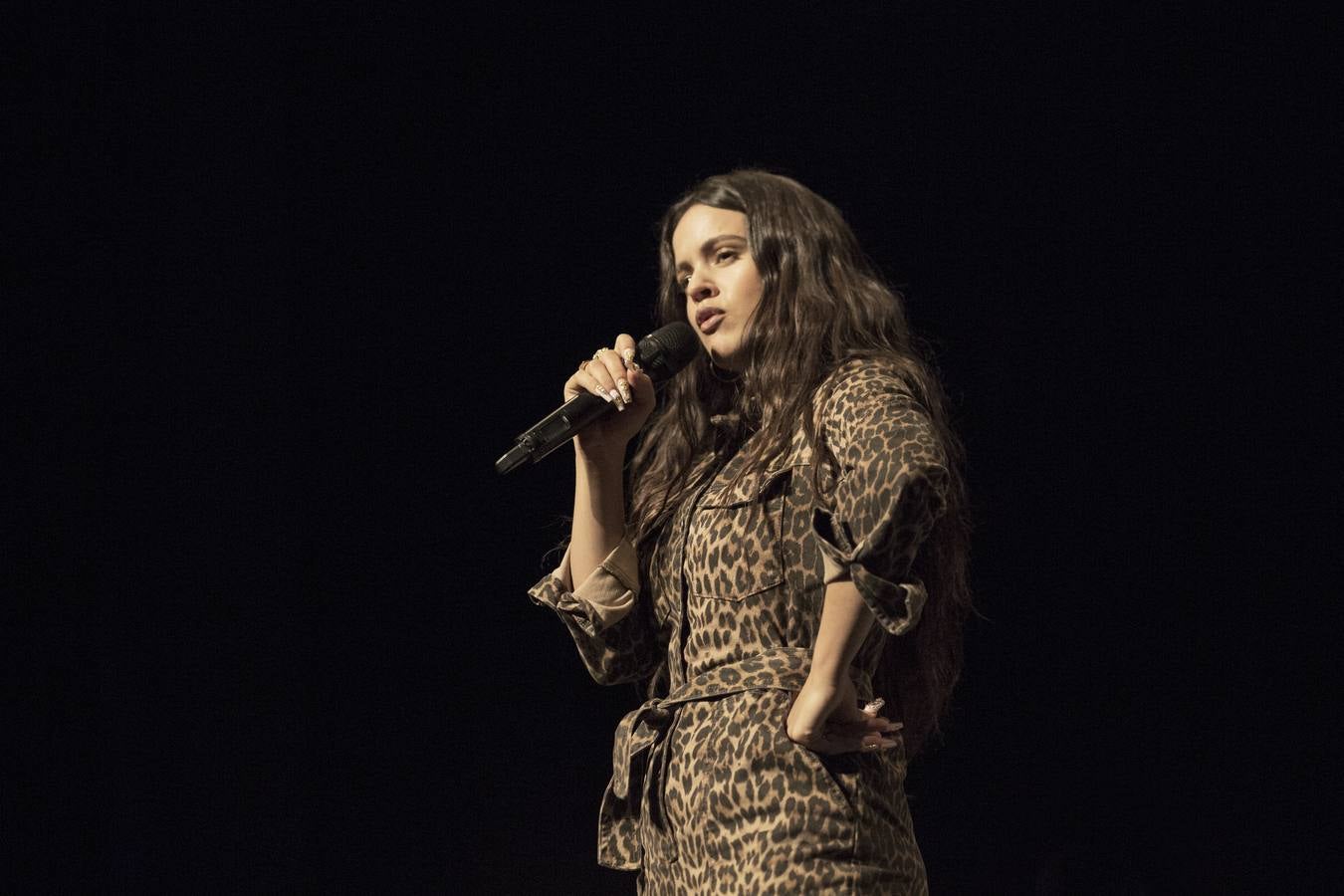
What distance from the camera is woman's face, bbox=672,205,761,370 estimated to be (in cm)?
183

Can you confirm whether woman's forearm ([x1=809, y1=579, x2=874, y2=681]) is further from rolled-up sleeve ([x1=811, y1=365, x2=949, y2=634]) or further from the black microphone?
the black microphone

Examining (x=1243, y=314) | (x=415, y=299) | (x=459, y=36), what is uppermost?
(x=459, y=36)

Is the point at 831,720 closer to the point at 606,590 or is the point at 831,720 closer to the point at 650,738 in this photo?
the point at 650,738

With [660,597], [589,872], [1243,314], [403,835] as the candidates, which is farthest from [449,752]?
[1243,314]

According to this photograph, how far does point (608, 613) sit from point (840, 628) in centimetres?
40

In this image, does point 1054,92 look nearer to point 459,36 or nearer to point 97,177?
point 459,36

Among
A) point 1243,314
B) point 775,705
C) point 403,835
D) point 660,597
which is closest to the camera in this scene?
point 775,705

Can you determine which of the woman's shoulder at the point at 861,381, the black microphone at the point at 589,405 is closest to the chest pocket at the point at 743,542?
the woman's shoulder at the point at 861,381

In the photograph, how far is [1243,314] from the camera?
245 centimetres

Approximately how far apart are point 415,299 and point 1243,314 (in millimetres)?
1644

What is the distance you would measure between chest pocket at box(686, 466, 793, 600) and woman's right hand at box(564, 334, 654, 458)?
19 centimetres

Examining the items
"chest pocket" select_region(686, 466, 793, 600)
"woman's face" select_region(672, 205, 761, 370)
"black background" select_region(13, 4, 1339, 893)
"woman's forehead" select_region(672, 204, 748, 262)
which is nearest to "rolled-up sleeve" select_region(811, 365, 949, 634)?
"chest pocket" select_region(686, 466, 793, 600)

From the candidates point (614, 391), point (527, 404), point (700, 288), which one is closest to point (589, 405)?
point (614, 391)

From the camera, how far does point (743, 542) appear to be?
164cm
